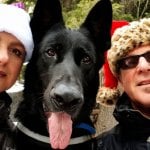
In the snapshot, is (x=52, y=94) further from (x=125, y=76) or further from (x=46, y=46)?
(x=125, y=76)

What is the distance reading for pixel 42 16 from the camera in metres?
3.60

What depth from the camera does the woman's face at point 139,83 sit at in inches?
133

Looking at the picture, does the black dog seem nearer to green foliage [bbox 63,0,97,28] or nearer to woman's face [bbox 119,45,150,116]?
woman's face [bbox 119,45,150,116]

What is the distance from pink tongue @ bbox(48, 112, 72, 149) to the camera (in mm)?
2973

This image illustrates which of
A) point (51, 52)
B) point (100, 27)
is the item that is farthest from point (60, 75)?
point (100, 27)

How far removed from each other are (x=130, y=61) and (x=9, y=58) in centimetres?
102

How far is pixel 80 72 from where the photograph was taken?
3432 mm

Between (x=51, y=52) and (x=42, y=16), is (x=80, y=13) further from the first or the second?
(x=51, y=52)

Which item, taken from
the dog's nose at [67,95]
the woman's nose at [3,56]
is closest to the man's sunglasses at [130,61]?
the dog's nose at [67,95]

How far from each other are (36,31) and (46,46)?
218 millimetres

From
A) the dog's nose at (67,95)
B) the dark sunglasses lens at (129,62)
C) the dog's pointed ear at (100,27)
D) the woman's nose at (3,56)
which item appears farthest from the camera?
the dog's pointed ear at (100,27)

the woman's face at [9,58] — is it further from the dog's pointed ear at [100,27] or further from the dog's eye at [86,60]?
the dog's pointed ear at [100,27]

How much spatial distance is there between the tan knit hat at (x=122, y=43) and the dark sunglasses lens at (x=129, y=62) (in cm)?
5

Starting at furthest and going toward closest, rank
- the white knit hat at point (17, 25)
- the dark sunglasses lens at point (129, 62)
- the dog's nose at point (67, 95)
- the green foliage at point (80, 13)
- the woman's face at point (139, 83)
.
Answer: the green foliage at point (80, 13), the dark sunglasses lens at point (129, 62), the woman's face at point (139, 83), the white knit hat at point (17, 25), the dog's nose at point (67, 95)
